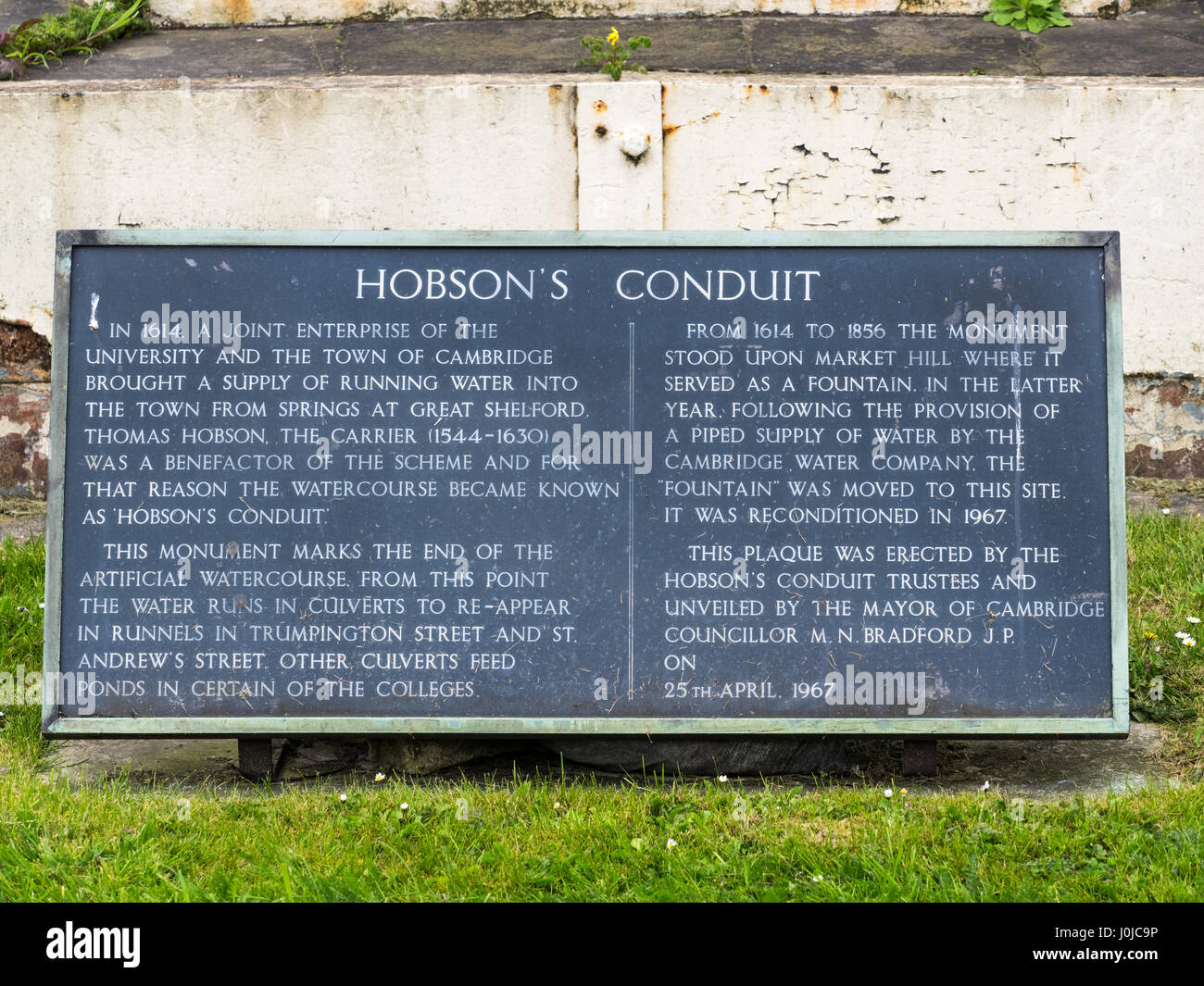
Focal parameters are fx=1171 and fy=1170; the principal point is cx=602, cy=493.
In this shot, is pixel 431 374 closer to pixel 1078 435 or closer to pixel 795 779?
pixel 795 779

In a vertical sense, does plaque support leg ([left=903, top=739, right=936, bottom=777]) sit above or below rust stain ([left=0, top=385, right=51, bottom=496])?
below

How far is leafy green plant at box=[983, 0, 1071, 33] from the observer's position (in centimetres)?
590

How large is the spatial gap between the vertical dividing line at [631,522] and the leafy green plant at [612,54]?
99.8 inches

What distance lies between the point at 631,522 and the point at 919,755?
101 centimetres

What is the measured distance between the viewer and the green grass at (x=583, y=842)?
2.52 meters

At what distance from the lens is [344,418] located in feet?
10.5

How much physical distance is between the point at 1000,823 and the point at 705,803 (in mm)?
715

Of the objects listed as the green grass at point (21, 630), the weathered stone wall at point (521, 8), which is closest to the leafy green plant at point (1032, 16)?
the weathered stone wall at point (521, 8)

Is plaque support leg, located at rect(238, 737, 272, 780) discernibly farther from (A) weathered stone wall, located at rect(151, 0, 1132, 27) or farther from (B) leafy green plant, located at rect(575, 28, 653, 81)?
(A) weathered stone wall, located at rect(151, 0, 1132, 27)

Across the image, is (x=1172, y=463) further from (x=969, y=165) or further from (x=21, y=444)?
(x=21, y=444)

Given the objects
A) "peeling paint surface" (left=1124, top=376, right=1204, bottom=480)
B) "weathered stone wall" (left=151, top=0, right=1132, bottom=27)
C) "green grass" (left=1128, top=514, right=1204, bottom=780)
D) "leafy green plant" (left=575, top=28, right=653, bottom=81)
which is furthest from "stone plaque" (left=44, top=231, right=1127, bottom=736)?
"weathered stone wall" (left=151, top=0, right=1132, bottom=27)

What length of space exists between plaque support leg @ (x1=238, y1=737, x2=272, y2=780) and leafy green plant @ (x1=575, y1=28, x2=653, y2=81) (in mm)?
3443

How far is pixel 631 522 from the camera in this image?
124 inches

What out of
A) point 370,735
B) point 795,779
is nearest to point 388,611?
point 370,735
